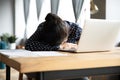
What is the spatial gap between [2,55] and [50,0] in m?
4.80

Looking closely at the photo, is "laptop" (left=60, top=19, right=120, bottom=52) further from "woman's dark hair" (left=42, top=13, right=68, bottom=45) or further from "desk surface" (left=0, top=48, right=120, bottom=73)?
"desk surface" (left=0, top=48, right=120, bottom=73)

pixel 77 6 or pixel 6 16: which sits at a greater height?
pixel 77 6

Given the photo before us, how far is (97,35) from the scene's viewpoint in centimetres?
165

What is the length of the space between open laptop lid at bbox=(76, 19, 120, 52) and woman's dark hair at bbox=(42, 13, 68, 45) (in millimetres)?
237

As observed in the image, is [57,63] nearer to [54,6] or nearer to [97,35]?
[97,35]

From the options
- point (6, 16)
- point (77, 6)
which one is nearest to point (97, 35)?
point (77, 6)

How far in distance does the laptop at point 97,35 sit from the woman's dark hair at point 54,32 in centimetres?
23

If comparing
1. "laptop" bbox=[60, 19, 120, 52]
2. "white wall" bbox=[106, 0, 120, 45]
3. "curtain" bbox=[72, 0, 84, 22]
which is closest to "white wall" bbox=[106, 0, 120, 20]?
"white wall" bbox=[106, 0, 120, 45]

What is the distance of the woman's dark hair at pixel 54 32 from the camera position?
Answer: 1.84 meters

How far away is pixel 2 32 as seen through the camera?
639cm

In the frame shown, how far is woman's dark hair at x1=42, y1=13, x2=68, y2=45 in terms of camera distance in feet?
6.04

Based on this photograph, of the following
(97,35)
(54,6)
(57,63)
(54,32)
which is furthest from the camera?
(54,6)

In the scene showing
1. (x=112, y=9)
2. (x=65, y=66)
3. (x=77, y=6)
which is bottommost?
(x=65, y=66)

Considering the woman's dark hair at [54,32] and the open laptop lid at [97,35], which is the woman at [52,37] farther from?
the open laptop lid at [97,35]
